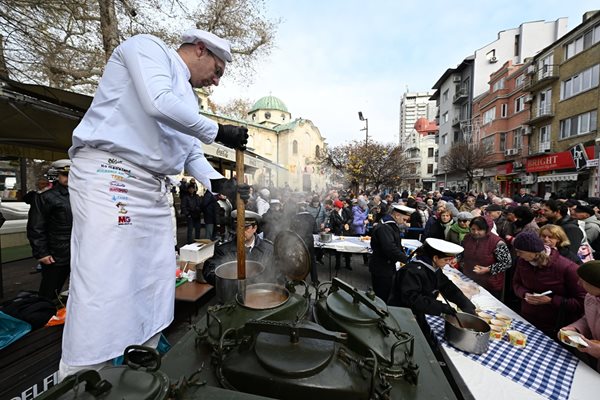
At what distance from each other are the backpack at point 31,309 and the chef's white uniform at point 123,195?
1766 mm

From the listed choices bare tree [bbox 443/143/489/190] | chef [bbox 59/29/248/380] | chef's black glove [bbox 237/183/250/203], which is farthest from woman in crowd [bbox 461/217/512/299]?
bare tree [bbox 443/143/489/190]

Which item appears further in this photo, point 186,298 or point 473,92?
point 473,92

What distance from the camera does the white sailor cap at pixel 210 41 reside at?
1.47 meters

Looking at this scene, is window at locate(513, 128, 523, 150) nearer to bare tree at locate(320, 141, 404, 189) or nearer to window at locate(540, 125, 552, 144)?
window at locate(540, 125, 552, 144)

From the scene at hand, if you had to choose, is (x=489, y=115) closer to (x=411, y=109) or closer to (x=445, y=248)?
(x=445, y=248)

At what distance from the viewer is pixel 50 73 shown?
26.6 feet

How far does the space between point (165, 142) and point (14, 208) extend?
8.68 meters

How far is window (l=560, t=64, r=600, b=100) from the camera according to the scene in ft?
56.4

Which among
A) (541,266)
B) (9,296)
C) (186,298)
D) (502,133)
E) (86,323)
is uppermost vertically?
(502,133)

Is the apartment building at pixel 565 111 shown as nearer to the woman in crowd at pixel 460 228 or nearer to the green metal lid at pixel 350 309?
the woman in crowd at pixel 460 228

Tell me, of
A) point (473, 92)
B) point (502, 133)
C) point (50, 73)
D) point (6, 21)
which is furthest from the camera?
point (473, 92)

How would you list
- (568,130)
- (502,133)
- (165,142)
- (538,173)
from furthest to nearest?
(502,133) → (538,173) → (568,130) → (165,142)

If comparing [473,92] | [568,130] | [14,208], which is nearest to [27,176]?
[14,208]

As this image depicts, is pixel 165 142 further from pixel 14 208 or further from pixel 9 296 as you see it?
pixel 14 208
